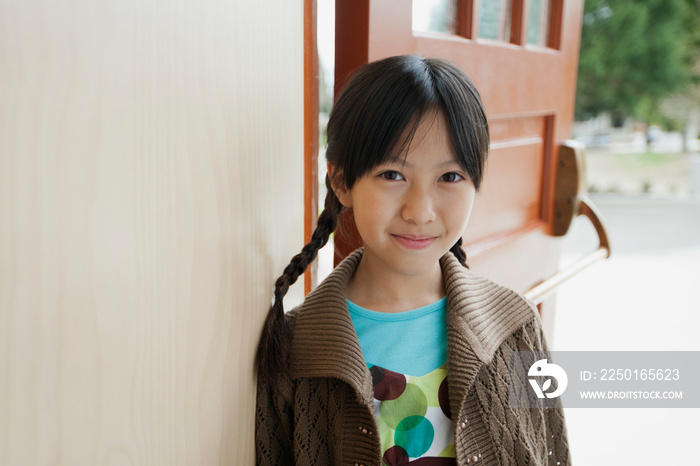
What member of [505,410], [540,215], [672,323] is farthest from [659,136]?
[505,410]

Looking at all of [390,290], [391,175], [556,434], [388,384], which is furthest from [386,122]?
[556,434]

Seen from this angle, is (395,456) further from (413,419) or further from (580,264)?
(580,264)

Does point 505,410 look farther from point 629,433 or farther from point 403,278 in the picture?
point 629,433

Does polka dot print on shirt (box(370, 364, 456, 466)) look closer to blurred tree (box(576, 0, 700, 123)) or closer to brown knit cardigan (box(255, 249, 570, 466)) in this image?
brown knit cardigan (box(255, 249, 570, 466))

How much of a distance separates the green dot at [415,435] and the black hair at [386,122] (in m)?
0.19

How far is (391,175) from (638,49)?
6.57 meters

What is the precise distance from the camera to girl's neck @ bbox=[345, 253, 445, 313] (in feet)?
3.04

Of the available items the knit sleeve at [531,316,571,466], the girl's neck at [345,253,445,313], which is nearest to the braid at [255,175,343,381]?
the girl's neck at [345,253,445,313]

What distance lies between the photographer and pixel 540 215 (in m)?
1.76

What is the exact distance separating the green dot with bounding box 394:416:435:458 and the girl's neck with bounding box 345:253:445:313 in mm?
160

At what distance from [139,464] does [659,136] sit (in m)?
8.20

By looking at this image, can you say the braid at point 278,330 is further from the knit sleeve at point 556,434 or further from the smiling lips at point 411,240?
the knit sleeve at point 556,434

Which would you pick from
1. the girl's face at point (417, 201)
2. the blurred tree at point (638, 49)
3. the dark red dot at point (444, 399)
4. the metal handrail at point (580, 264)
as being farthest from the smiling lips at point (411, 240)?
the blurred tree at point (638, 49)

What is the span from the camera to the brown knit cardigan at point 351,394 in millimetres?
839
